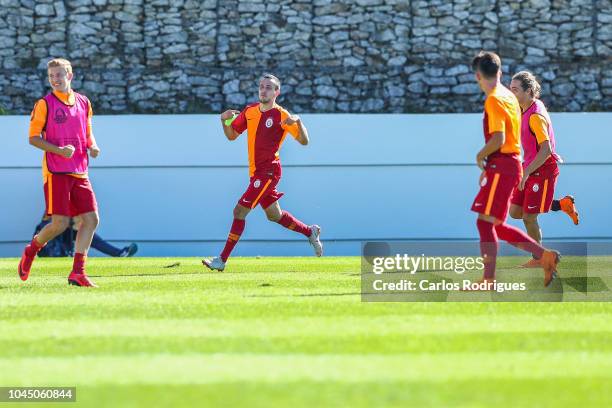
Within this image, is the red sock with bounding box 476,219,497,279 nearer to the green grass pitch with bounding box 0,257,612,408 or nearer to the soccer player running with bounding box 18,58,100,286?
the green grass pitch with bounding box 0,257,612,408

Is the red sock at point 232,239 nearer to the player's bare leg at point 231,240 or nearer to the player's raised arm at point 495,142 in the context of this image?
A: the player's bare leg at point 231,240

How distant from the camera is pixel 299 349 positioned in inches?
248

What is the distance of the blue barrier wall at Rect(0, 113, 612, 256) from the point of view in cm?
1988

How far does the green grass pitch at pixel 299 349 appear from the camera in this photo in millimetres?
5094

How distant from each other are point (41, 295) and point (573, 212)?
21.2 feet

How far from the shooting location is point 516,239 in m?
9.45

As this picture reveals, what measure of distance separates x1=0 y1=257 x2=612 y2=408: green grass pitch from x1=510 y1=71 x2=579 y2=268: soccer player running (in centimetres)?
267

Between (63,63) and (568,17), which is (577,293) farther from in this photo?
(568,17)

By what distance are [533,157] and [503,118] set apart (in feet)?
9.94

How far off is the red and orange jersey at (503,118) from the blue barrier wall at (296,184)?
10.5 meters

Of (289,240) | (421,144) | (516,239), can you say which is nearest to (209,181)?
(289,240)

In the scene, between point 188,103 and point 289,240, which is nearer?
point 289,240

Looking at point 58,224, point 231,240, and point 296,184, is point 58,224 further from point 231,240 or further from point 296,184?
point 296,184

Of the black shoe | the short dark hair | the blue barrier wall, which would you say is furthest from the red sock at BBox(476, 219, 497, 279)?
the blue barrier wall
